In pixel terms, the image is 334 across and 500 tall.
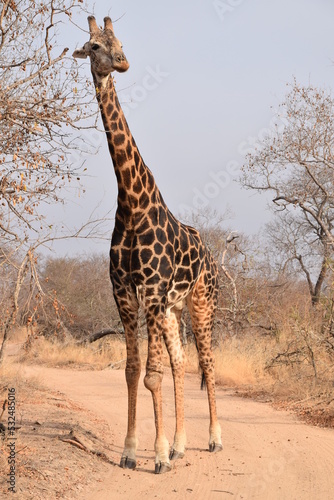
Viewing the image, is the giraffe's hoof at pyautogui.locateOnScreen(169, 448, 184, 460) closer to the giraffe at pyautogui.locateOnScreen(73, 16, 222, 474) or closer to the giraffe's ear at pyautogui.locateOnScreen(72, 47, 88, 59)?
the giraffe at pyautogui.locateOnScreen(73, 16, 222, 474)

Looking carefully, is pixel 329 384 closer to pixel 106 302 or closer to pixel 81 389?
pixel 81 389

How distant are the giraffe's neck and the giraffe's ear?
10.2 inches

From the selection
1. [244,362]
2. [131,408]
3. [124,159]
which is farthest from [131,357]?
[244,362]

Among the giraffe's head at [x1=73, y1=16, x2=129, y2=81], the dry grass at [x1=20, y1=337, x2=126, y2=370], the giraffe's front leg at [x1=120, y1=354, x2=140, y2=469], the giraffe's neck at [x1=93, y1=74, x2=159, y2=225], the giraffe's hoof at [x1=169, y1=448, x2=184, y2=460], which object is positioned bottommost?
the giraffe's hoof at [x1=169, y1=448, x2=184, y2=460]

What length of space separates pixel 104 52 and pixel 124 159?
3.16ft

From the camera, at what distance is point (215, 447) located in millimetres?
6367

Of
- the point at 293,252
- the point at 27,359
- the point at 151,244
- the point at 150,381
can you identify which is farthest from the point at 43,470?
the point at 293,252

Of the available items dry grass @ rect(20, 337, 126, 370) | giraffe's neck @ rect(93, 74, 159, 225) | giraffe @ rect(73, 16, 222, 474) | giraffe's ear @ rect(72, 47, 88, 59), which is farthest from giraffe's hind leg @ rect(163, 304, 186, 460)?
dry grass @ rect(20, 337, 126, 370)

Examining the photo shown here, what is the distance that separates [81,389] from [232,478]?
530 centimetres

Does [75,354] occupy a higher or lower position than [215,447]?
higher

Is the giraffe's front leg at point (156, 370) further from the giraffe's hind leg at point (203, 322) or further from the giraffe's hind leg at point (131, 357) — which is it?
the giraffe's hind leg at point (203, 322)

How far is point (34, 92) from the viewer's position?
5754 mm

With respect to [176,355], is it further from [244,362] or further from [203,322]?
[244,362]

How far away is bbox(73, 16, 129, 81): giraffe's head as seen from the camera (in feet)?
17.4
